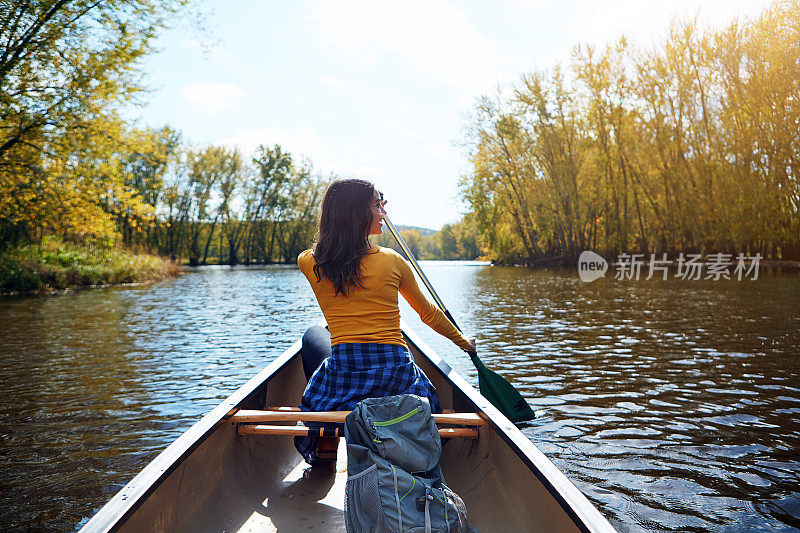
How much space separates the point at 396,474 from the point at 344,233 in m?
0.97

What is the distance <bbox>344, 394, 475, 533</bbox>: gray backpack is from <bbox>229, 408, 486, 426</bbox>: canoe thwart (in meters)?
0.21

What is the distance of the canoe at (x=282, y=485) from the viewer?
1601 millimetres

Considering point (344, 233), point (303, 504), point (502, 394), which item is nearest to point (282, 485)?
point (303, 504)

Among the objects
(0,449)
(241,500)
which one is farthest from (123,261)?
(241,500)

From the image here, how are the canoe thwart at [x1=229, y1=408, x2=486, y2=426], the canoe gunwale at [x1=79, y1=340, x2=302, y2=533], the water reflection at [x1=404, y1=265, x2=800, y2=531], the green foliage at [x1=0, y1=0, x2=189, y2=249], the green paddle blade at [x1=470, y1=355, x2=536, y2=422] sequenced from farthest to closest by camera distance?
the green foliage at [x1=0, y1=0, x2=189, y2=249] < the green paddle blade at [x1=470, y1=355, x2=536, y2=422] < the water reflection at [x1=404, y1=265, x2=800, y2=531] < the canoe thwart at [x1=229, y1=408, x2=486, y2=426] < the canoe gunwale at [x1=79, y1=340, x2=302, y2=533]

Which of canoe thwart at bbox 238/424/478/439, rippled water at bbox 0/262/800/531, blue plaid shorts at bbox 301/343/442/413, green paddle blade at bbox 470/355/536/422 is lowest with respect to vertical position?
rippled water at bbox 0/262/800/531

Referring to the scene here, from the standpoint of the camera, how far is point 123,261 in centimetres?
2042

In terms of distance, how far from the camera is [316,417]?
215 cm

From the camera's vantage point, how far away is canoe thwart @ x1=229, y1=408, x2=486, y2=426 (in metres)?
2.16

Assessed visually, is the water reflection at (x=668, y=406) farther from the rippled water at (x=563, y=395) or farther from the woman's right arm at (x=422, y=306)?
the woman's right arm at (x=422, y=306)

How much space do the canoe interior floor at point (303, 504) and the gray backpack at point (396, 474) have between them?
1.88 ft

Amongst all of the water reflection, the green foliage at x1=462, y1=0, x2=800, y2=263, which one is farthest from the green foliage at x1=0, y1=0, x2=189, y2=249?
the green foliage at x1=462, y1=0, x2=800, y2=263

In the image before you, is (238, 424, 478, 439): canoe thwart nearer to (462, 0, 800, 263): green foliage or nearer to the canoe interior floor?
the canoe interior floor

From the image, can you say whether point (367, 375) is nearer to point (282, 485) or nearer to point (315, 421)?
point (315, 421)
